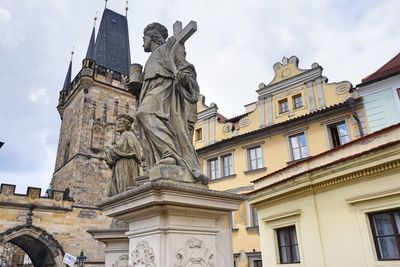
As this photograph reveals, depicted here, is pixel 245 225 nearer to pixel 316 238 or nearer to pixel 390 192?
pixel 316 238

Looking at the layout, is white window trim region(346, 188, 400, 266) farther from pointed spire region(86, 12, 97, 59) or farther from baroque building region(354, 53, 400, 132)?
pointed spire region(86, 12, 97, 59)

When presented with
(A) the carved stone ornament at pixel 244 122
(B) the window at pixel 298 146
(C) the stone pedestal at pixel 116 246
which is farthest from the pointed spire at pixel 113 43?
(C) the stone pedestal at pixel 116 246

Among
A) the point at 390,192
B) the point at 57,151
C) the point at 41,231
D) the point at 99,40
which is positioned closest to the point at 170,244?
the point at 390,192

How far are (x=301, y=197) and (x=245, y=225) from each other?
6.22 m

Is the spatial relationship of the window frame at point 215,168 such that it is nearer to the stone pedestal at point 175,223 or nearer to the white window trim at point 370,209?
the white window trim at point 370,209

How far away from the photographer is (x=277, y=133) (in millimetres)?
16547

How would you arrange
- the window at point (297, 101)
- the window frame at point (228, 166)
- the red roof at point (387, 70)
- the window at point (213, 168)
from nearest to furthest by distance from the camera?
the red roof at point (387, 70)
the window at point (297, 101)
the window frame at point (228, 166)
the window at point (213, 168)

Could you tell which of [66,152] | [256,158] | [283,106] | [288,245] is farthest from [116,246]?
[66,152]

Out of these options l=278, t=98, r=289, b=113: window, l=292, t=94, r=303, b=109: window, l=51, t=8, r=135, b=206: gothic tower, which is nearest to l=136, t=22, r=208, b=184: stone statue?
l=292, t=94, r=303, b=109: window

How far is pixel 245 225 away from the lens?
16.2m

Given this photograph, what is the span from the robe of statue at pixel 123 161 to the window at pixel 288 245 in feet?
26.6

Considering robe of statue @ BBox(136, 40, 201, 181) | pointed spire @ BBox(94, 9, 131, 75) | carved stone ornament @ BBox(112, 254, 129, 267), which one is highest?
pointed spire @ BBox(94, 9, 131, 75)

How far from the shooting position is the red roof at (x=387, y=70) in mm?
13469

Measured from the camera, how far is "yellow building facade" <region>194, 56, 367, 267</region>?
1516 cm
